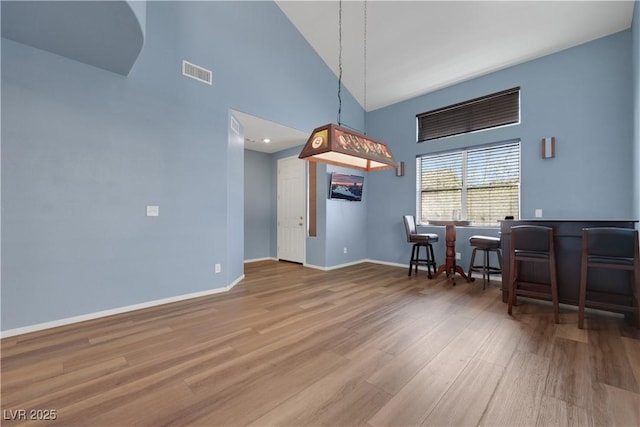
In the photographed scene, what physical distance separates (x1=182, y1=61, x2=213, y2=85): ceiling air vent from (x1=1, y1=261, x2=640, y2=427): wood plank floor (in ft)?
9.89

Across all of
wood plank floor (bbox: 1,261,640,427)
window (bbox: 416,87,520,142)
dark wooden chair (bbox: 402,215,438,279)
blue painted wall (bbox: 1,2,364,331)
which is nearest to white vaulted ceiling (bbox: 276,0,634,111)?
window (bbox: 416,87,520,142)

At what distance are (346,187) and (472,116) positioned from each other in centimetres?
270

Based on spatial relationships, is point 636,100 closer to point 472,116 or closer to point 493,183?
point 493,183

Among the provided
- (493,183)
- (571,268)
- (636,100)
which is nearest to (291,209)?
(493,183)

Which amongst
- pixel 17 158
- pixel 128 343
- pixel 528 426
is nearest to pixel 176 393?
pixel 128 343

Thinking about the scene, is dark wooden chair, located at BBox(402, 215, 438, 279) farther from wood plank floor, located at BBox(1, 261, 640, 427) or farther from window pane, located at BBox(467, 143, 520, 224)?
wood plank floor, located at BBox(1, 261, 640, 427)

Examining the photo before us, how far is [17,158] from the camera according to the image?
249cm

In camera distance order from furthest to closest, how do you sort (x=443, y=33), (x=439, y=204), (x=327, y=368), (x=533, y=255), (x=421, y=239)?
(x=439, y=204) → (x=421, y=239) → (x=443, y=33) → (x=533, y=255) → (x=327, y=368)

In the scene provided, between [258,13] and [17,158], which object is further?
[258,13]

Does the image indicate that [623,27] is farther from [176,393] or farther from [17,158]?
[17,158]

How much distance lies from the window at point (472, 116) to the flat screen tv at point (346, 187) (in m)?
1.58

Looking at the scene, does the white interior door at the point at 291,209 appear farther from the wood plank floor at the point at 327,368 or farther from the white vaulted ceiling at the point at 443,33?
the wood plank floor at the point at 327,368

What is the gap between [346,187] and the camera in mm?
5742

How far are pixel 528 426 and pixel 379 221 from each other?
482 cm
